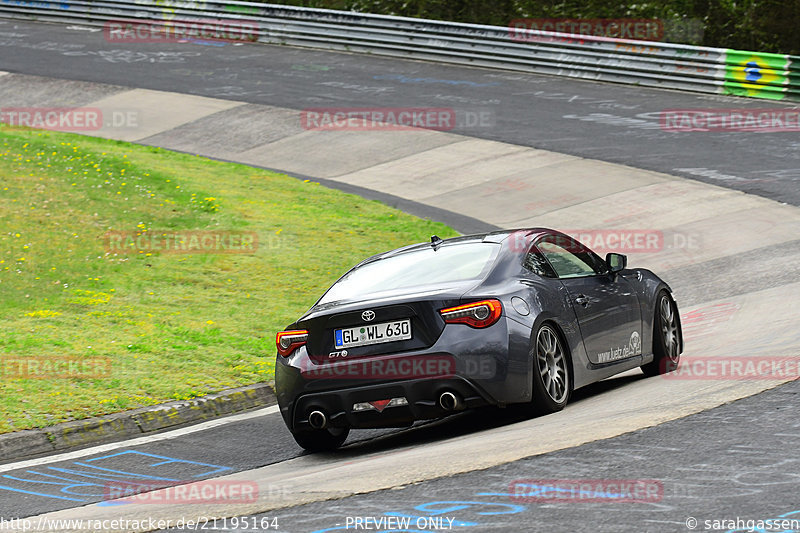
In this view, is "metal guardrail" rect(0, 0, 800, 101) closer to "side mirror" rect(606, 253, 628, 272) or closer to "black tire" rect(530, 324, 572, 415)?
"side mirror" rect(606, 253, 628, 272)

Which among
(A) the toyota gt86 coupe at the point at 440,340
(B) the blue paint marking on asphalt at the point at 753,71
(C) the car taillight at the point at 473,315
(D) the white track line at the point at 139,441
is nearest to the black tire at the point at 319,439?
(A) the toyota gt86 coupe at the point at 440,340

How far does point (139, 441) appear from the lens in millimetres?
8219

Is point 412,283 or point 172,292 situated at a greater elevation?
point 412,283

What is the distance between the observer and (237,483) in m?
6.73

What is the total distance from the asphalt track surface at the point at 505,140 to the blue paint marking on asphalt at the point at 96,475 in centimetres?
2

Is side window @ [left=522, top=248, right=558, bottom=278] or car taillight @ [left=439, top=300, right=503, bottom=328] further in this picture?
side window @ [left=522, top=248, right=558, bottom=278]

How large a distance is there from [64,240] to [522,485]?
10.4m

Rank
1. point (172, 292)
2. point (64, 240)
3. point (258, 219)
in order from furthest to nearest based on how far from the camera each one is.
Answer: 1. point (258, 219)
2. point (64, 240)
3. point (172, 292)

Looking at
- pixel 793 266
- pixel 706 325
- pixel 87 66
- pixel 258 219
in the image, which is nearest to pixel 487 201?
pixel 258 219

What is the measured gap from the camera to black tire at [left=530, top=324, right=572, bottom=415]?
7.38 metres

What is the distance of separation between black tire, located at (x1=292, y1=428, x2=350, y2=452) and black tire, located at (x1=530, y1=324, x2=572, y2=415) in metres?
1.42

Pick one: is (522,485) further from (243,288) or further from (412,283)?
(243,288)

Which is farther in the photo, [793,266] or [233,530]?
[793,266]

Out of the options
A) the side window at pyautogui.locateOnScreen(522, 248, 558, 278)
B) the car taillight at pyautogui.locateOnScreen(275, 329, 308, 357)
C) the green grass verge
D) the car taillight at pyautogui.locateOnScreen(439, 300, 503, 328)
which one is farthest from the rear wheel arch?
the green grass verge
